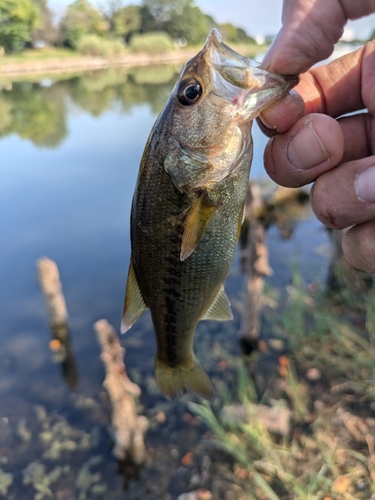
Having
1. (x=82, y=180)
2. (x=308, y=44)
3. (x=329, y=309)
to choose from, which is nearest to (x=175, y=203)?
(x=308, y=44)

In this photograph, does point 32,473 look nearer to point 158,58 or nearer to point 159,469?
point 159,469

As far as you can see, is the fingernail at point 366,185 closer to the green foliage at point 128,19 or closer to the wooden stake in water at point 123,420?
the wooden stake in water at point 123,420

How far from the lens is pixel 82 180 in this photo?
14.4m

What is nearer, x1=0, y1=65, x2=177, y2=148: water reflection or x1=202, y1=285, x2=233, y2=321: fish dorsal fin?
x1=202, y1=285, x2=233, y2=321: fish dorsal fin

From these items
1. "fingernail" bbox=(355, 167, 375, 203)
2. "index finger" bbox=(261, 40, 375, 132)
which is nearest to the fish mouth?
"fingernail" bbox=(355, 167, 375, 203)

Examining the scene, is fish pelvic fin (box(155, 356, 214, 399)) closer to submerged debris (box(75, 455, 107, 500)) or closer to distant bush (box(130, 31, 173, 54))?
submerged debris (box(75, 455, 107, 500))

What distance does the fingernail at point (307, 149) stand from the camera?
1.67 meters

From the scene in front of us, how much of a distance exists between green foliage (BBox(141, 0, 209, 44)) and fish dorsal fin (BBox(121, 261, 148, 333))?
64404mm

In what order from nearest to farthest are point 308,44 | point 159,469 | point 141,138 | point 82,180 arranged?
point 308,44 < point 159,469 < point 82,180 < point 141,138

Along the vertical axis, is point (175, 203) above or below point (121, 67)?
below

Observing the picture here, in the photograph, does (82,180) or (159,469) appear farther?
(82,180)

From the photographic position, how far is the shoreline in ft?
123

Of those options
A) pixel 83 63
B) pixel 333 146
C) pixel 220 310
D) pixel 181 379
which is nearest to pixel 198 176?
pixel 333 146

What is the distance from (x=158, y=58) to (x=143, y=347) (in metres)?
57.0
